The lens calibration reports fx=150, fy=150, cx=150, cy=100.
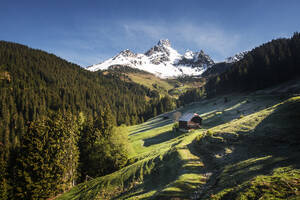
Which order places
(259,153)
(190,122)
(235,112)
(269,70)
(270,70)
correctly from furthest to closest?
(269,70), (270,70), (190,122), (235,112), (259,153)

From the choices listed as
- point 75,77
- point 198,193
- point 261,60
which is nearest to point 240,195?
point 198,193

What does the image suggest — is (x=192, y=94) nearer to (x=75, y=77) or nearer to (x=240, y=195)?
(x=75, y=77)

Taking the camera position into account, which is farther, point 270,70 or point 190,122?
point 270,70

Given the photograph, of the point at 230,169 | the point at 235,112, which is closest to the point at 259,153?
the point at 230,169

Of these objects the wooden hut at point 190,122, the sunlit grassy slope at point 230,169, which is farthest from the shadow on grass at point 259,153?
the wooden hut at point 190,122

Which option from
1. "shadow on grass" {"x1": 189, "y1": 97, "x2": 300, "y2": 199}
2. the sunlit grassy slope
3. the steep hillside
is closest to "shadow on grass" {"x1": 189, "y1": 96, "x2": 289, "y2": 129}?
the sunlit grassy slope

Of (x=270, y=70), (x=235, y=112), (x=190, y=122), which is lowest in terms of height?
(x=190, y=122)

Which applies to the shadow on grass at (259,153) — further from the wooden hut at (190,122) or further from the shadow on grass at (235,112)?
the wooden hut at (190,122)

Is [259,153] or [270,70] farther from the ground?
[270,70]

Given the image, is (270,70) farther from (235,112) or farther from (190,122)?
(190,122)

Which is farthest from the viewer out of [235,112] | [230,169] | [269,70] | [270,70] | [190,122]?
[269,70]

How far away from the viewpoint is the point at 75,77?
182 meters

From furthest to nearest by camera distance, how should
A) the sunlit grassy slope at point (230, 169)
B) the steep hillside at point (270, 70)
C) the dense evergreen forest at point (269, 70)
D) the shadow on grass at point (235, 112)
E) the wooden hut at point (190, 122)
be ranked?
the dense evergreen forest at point (269, 70) < the steep hillside at point (270, 70) < the wooden hut at point (190, 122) < the shadow on grass at point (235, 112) < the sunlit grassy slope at point (230, 169)

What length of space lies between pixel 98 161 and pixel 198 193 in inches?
1257
